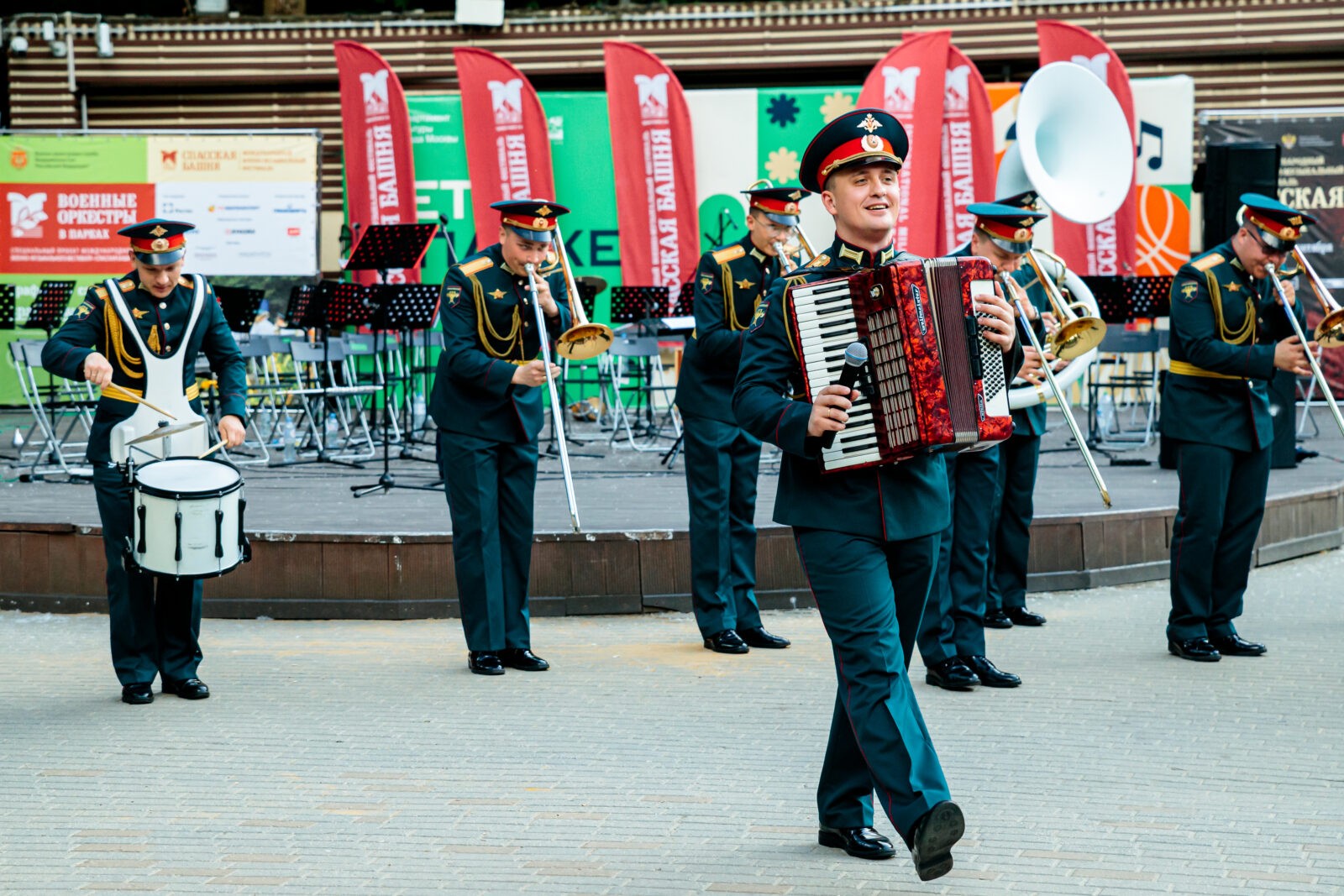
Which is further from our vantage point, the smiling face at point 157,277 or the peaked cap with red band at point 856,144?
the smiling face at point 157,277

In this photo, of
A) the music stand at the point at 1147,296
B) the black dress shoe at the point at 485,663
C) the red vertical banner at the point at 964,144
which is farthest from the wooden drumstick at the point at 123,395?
the red vertical banner at the point at 964,144

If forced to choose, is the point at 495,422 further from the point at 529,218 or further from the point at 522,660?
the point at 522,660

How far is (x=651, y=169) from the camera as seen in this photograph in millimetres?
18859

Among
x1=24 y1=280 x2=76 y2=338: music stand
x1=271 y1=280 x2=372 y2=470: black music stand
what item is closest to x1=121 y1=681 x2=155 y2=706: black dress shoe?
x1=271 y1=280 x2=372 y2=470: black music stand

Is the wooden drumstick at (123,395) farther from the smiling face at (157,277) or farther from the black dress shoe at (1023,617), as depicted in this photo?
the black dress shoe at (1023,617)

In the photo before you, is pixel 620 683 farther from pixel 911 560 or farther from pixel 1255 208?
pixel 1255 208

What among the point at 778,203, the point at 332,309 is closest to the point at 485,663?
the point at 778,203

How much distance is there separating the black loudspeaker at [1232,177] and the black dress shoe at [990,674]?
19.8 ft

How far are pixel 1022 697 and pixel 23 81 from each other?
19.9m

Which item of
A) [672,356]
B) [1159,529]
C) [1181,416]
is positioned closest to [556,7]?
[672,356]

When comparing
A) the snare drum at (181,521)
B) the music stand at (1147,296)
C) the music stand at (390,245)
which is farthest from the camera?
the music stand at (1147,296)

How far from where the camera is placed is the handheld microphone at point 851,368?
12.3 feet

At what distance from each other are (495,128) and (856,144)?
50.4ft

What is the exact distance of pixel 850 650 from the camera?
409 centimetres
